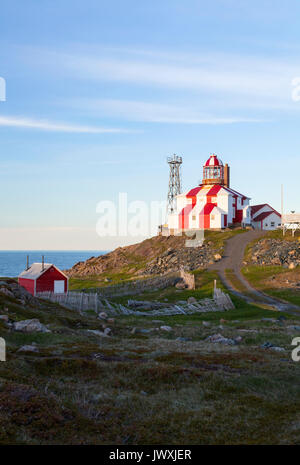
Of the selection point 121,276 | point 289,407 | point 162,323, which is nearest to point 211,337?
point 162,323

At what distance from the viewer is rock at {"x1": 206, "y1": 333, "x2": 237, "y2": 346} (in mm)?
26716

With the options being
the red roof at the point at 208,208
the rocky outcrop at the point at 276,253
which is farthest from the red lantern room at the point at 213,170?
the rocky outcrop at the point at 276,253

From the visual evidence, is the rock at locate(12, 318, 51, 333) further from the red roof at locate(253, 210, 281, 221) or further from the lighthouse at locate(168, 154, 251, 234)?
the red roof at locate(253, 210, 281, 221)

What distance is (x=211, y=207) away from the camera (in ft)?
318

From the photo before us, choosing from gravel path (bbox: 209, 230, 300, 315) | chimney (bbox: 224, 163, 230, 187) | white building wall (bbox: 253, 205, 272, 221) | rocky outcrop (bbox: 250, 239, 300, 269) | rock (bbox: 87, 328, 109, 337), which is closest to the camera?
rock (bbox: 87, 328, 109, 337)

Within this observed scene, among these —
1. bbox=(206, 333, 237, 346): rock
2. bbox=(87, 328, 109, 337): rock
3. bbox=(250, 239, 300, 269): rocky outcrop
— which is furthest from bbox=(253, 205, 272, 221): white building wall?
bbox=(87, 328, 109, 337): rock

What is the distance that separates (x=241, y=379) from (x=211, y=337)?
10725mm

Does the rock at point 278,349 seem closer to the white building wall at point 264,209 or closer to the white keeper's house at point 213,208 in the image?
the white keeper's house at point 213,208

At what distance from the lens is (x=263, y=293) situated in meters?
50.3

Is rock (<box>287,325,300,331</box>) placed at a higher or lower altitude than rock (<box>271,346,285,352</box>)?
lower

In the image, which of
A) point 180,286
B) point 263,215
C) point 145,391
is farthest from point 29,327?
point 263,215

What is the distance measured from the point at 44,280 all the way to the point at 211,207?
5407 cm

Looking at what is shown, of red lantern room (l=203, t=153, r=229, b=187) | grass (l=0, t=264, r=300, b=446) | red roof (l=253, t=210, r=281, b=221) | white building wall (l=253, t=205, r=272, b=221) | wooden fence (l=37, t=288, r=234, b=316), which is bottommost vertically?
wooden fence (l=37, t=288, r=234, b=316)

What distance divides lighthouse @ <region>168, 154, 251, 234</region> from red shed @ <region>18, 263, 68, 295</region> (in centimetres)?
4878
